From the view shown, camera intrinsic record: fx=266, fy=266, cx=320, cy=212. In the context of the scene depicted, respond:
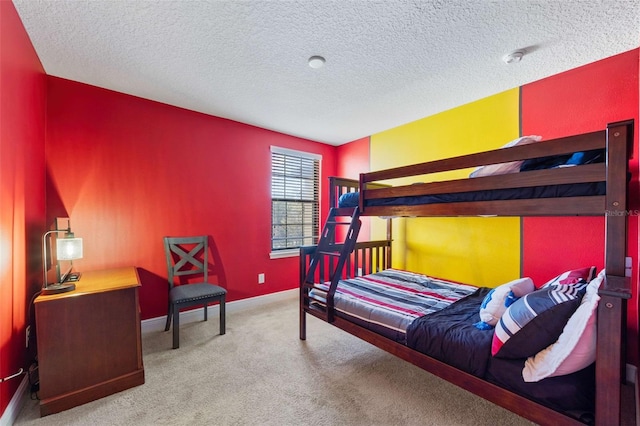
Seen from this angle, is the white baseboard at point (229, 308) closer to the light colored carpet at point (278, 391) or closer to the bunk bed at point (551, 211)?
the light colored carpet at point (278, 391)

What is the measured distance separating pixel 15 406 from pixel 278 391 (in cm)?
161

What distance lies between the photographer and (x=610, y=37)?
6.13 ft

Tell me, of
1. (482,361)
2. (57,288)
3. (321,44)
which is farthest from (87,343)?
(321,44)

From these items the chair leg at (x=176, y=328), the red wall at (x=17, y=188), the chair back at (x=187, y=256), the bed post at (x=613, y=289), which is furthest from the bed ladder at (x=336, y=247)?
the red wall at (x=17, y=188)

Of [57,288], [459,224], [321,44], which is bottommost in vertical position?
[57,288]

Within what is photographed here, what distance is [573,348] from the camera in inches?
44.4

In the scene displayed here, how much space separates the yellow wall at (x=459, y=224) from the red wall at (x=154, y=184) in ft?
5.92

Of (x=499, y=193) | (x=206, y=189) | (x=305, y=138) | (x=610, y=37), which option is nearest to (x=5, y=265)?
(x=206, y=189)

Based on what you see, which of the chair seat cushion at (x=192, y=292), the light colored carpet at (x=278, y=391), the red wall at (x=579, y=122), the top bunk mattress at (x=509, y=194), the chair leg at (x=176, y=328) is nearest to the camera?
the top bunk mattress at (x=509, y=194)

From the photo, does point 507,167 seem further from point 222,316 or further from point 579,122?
point 222,316

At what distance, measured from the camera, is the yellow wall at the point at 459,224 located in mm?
2654

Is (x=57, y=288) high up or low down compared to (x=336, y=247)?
down

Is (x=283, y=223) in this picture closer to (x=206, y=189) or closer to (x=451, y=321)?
(x=206, y=189)

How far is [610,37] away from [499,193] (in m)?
1.55
